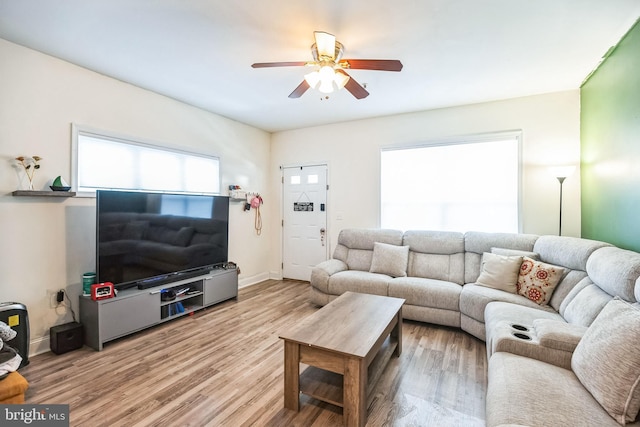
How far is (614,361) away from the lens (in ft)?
4.24

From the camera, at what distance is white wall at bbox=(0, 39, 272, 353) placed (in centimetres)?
252

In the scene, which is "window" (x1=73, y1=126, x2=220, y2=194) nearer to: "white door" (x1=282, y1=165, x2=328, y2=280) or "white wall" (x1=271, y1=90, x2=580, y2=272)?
"white door" (x1=282, y1=165, x2=328, y2=280)

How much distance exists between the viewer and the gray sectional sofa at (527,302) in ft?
4.18

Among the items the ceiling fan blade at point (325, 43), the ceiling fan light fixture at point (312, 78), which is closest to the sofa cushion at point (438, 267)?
the ceiling fan light fixture at point (312, 78)

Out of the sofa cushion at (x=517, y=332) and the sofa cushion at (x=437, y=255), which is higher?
the sofa cushion at (x=437, y=255)

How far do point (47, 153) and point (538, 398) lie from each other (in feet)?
13.4

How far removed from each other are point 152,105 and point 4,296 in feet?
7.86

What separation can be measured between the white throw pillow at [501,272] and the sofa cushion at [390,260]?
88 cm

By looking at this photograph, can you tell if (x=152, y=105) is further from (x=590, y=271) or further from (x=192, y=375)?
(x=590, y=271)

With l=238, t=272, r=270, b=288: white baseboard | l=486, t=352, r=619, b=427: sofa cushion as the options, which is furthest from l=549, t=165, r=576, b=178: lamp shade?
l=238, t=272, r=270, b=288: white baseboard

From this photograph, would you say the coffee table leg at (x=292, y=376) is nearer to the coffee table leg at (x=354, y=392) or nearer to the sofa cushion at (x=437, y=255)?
the coffee table leg at (x=354, y=392)

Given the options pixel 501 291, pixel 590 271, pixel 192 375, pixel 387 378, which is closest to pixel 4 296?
pixel 192 375

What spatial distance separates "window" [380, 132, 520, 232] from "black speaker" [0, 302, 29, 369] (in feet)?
13.4

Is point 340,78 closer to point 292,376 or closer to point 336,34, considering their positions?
point 336,34
